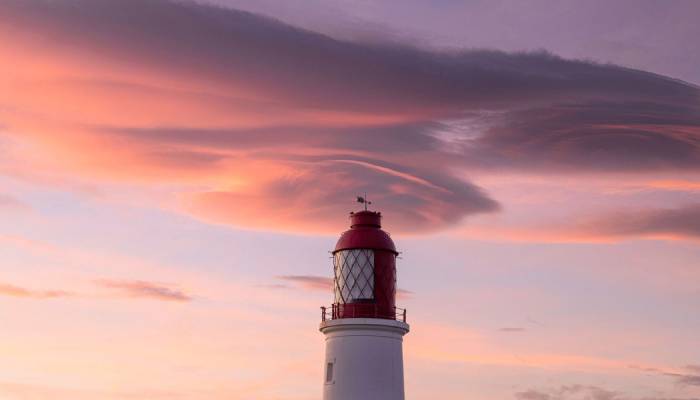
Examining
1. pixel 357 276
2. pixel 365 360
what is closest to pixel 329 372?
pixel 365 360

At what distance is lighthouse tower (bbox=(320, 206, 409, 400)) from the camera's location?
62906mm

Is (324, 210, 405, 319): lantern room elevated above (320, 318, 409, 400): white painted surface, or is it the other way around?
(324, 210, 405, 319): lantern room

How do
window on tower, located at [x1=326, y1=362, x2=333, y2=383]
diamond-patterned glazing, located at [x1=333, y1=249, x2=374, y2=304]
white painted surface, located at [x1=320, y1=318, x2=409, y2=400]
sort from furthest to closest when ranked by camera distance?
diamond-patterned glazing, located at [x1=333, y1=249, x2=374, y2=304], window on tower, located at [x1=326, y1=362, x2=333, y2=383], white painted surface, located at [x1=320, y1=318, x2=409, y2=400]

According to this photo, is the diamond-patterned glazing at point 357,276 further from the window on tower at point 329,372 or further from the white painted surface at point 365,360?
the window on tower at point 329,372

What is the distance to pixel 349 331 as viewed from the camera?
2490 inches

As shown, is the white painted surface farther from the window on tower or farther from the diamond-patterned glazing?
the diamond-patterned glazing

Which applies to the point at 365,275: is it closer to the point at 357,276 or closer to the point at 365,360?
the point at 357,276

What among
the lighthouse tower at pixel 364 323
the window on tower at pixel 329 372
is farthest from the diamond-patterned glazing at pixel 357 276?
the window on tower at pixel 329 372

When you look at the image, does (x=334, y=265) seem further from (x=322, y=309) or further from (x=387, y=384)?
(x=387, y=384)

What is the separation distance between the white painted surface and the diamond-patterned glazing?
1.37 m

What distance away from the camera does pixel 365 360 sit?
63.0 metres

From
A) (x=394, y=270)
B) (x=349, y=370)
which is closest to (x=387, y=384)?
(x=349, y=370)

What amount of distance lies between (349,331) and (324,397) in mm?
3696

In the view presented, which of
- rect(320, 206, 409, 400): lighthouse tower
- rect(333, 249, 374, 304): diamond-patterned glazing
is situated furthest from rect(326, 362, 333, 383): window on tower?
rect(333, 249, 374, 304): diamond-patterned glazing
